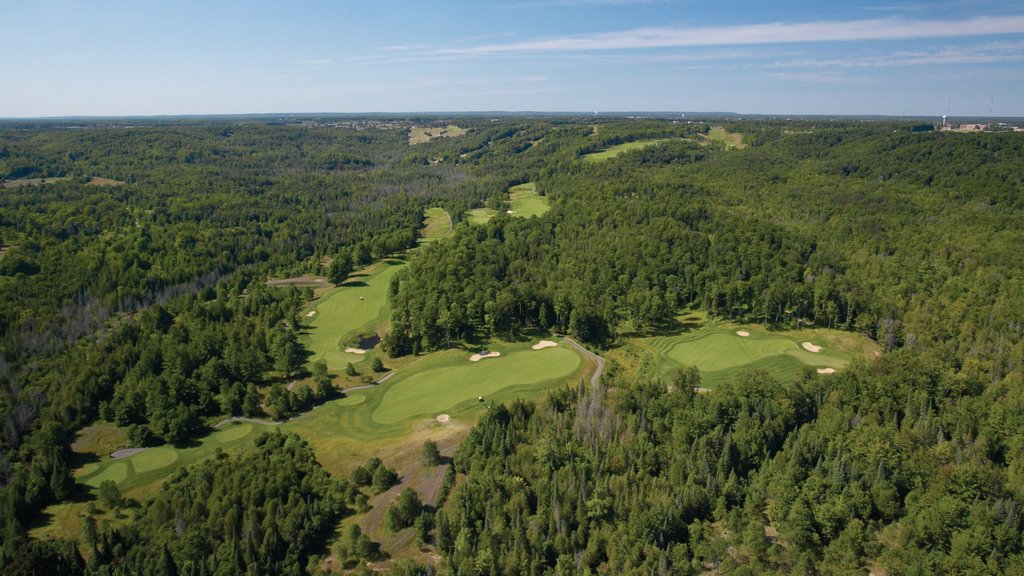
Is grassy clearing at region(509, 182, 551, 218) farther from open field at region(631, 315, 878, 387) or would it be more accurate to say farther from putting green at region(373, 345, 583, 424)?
putting green at region(373, 345, 583, 424)

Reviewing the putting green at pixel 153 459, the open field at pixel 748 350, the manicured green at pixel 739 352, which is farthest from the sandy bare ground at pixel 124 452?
the manicured green at pixel 739 352

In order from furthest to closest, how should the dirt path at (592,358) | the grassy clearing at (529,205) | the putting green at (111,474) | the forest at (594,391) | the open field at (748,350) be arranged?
1. the grassy clearing at (529,205)
2. the open field at (748,350)
3. the dirt path at (592,358)
4. the putting green at (111,474)
5. the forest at (594,391)

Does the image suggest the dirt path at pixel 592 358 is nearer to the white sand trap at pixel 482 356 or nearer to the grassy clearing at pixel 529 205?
the white sand trap at pixel 482 356

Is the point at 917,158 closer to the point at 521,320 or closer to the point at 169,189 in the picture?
the point at 521,320

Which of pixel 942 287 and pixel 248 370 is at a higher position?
pixel 942 287

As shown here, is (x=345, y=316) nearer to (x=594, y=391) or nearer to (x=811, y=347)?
(x=594, y=391)

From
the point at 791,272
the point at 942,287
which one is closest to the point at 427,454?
the point at 791,272
